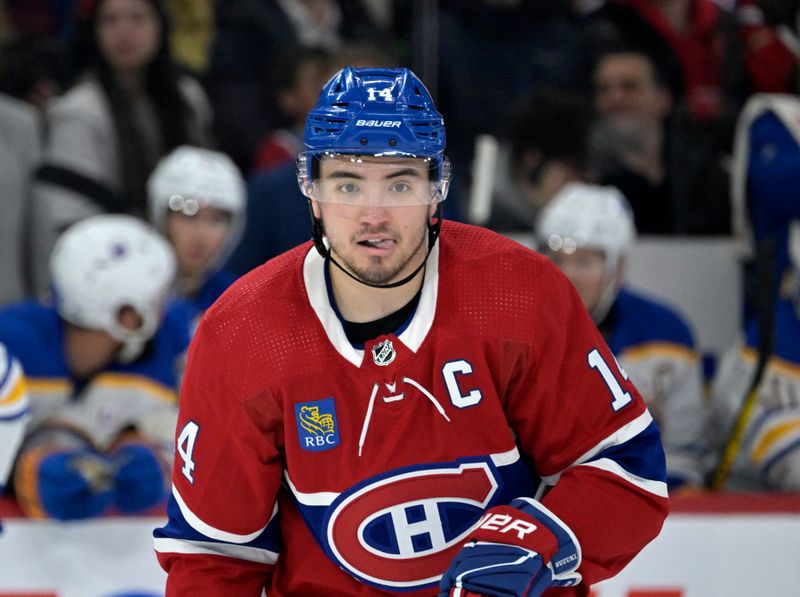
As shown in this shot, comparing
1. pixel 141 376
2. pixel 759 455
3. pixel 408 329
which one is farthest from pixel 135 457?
pixel 759 455

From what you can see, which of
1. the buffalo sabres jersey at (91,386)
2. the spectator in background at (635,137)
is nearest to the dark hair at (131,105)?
the buffalo sabres jersey at (91,386)

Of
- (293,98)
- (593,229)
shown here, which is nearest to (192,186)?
(293,98)

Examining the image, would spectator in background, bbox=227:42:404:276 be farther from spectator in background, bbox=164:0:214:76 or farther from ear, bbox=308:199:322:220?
ear, bbox=308:199:322:220

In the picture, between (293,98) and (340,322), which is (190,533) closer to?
(340,322)

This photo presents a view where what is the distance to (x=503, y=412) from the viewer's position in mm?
2135

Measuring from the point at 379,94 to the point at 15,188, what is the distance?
2.27 meters

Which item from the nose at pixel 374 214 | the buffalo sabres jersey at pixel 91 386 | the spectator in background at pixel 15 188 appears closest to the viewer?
the nose at pixel 374 214

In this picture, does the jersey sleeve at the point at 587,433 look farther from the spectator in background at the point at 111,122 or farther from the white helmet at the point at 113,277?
the spectator in background at the point at 111,122

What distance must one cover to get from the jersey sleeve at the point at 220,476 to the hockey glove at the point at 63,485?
919mm

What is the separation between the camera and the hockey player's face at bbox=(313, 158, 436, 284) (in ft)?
6.82

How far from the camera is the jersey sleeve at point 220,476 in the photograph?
7.00 ft

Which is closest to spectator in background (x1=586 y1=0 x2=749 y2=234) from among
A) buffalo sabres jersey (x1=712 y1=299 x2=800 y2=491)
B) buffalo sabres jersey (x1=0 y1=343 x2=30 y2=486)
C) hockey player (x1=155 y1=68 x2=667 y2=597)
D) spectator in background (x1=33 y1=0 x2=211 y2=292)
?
buffalo sabres jersey (x1=712 y1=299 x2=800 y2=491)

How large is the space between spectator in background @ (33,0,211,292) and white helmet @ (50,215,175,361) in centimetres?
42

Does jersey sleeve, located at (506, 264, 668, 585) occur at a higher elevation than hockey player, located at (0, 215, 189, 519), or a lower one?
higher
